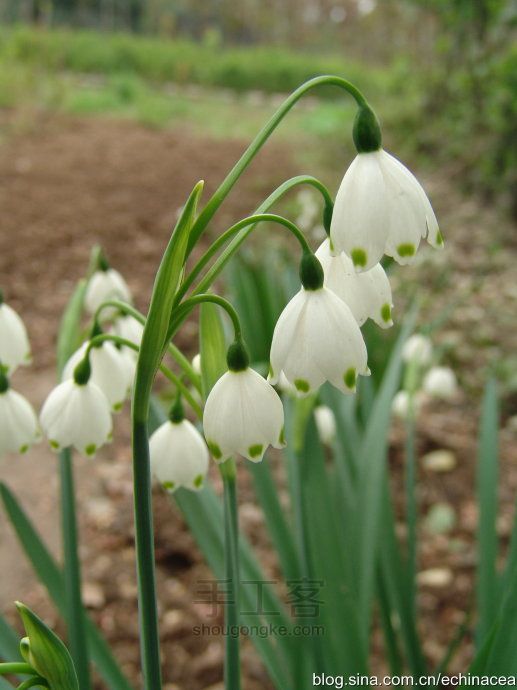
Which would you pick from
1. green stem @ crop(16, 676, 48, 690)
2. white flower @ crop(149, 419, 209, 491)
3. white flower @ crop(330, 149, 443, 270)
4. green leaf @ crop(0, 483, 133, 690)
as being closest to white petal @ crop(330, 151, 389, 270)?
white flower @ crop(330, 149, 443, 270)

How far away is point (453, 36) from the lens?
16.3 feet

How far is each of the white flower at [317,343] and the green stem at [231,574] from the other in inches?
7.5

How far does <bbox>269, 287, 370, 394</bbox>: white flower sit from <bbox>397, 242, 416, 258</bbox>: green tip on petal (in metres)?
0.06

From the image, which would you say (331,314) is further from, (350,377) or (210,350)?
(210,350)

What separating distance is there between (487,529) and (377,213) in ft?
2.76

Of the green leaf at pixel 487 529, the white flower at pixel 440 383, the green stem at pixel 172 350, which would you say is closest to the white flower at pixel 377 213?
the green stem at pixel 172 350

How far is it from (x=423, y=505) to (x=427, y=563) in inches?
9.9

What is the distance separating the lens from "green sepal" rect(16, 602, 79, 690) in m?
0.61

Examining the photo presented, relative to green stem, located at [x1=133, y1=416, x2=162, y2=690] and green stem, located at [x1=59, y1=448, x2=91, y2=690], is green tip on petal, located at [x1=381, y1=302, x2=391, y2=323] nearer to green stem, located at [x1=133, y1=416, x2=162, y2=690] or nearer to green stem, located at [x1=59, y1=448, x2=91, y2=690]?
green stem, located at [x1=133, y1=416, x2=162, y2=690]

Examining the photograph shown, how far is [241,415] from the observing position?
0.65 meters

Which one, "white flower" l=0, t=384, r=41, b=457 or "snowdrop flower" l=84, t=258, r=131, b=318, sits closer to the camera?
"white flower" l=0, t=384, r=41, b=457

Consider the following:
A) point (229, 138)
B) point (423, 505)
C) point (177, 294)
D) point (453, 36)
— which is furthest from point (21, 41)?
point (177, 294)

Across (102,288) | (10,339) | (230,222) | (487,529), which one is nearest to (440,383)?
(487,529)

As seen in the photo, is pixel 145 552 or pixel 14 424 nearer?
pixel 145 552
